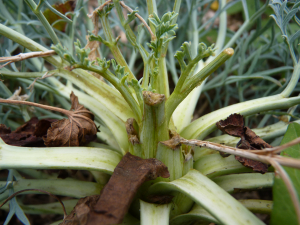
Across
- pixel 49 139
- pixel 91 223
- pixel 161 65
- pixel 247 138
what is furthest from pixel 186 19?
pixel 91 223

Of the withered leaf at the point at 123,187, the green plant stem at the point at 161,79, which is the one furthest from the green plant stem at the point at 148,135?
the green plant stem at the point at 161,79

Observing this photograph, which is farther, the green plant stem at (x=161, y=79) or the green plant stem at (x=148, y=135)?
the green plant stem at (x=161, y=79)

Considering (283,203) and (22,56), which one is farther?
(22,56)

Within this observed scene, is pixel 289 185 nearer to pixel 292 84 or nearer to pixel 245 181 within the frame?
pixel 245 181

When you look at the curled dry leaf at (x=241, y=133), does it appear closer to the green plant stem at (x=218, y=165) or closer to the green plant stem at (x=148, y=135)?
the green plant stem at (x=218, y=165)

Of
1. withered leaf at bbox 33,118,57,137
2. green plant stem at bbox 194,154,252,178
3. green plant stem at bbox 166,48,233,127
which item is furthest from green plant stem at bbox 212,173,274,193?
withered leaf at bbox 33,118,57,137

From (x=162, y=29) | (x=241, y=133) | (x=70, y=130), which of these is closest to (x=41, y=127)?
(x=70, y=130)
